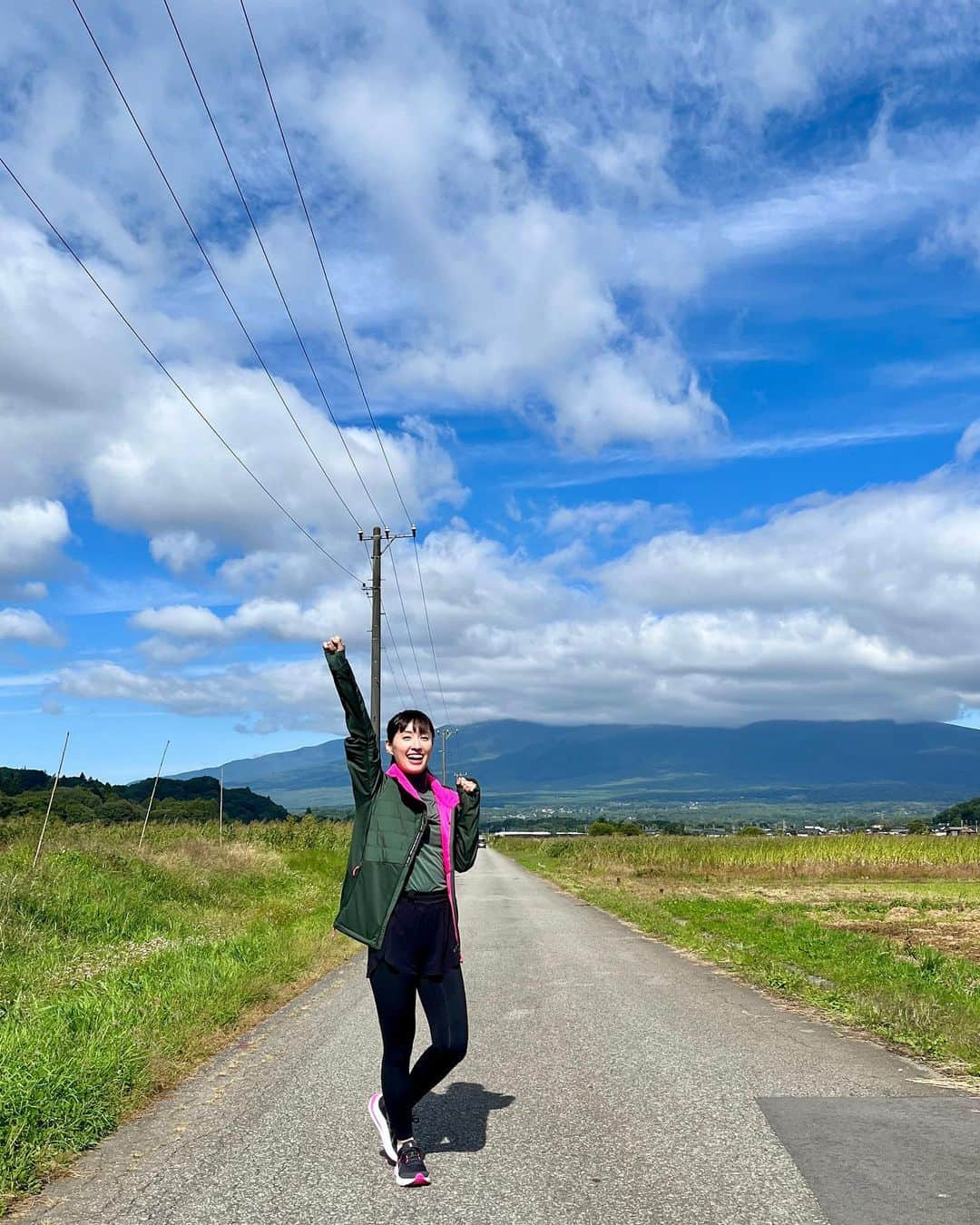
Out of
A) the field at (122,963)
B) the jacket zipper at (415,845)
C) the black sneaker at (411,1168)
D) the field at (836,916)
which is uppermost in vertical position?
the jacket zipper at (415,845)

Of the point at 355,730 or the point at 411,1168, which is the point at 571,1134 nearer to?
the point at 411,1168

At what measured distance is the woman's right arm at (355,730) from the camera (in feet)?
16.5

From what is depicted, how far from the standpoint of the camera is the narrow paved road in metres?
4.29

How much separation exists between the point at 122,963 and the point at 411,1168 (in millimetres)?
7676

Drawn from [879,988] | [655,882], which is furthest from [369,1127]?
[655,882]

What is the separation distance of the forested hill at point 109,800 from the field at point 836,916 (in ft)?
52.1

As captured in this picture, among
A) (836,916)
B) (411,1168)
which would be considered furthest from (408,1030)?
(836,916)

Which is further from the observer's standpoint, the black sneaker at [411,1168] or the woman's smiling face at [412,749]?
the woman's smiling face at [412,749]

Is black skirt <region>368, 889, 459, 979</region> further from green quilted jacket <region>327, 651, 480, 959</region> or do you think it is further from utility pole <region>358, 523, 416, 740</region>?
utility pole <region>358, 523, 416, 740</region>

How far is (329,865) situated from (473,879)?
9764 millimetres

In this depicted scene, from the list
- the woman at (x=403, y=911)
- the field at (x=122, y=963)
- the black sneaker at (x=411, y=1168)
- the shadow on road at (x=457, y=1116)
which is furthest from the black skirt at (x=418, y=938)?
the field at (x=122, y=963)

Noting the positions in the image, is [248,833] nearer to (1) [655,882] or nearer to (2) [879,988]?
(1) [655,882]

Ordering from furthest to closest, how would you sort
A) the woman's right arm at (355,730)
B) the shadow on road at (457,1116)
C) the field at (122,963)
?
1. the field at (122,963)
2. the shadow on road at (457,1116)
3. the woman's right arm at (355,730)

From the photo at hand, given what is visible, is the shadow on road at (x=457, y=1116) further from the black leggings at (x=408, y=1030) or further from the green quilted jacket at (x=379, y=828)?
the green quilted jacket at (x=379, y=828)
